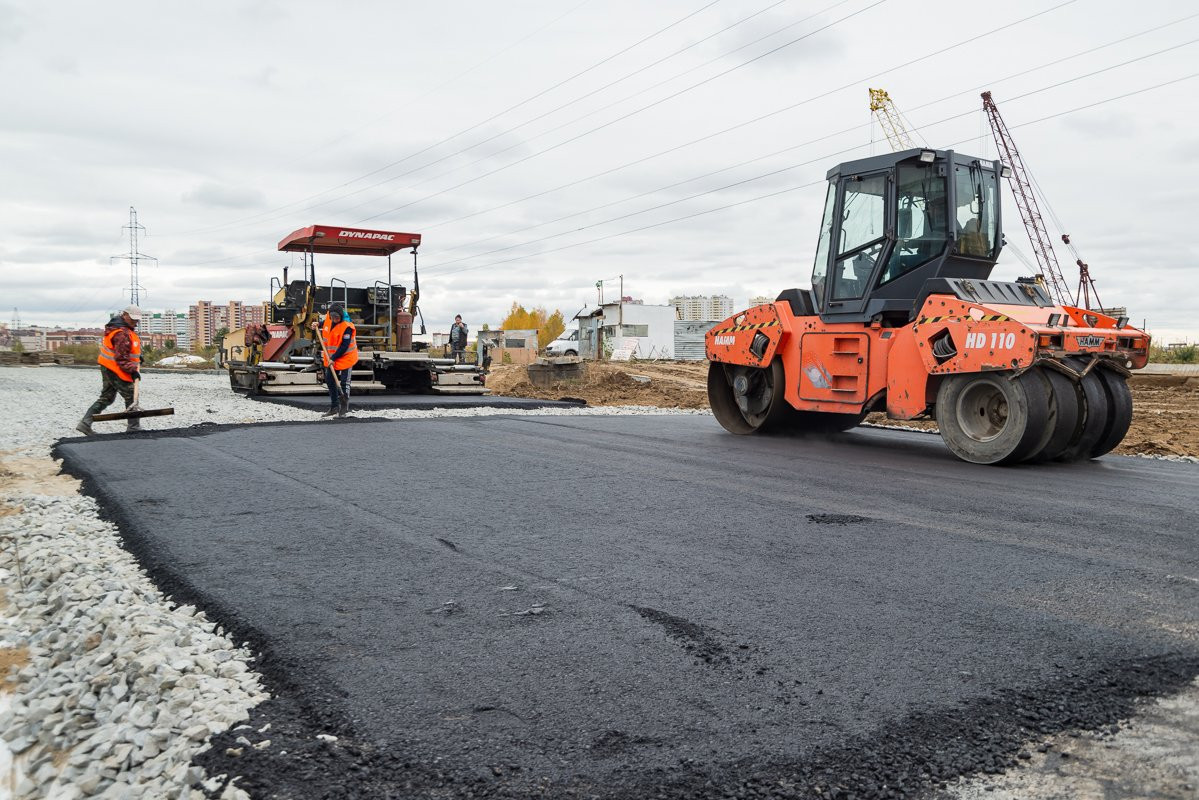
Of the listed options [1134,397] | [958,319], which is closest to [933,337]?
A: [958,319]

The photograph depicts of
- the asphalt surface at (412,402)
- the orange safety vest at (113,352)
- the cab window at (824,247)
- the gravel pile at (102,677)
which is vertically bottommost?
the gravel pile at (102,677)

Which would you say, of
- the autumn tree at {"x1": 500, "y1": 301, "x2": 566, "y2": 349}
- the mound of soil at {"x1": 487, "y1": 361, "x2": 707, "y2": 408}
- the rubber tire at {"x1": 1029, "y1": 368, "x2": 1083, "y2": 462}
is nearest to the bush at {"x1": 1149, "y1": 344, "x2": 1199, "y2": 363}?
the mound of soil at {"x1": 487, "y1": 361, "x2": 707, "y2": 408}

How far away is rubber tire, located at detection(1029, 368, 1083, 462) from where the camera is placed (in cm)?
744

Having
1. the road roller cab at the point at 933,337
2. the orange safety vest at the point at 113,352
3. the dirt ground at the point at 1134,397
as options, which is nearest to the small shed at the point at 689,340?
the dirt ground at the point at 1134,397

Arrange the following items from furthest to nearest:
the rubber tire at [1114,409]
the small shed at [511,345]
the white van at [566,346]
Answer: the white van at [566,346] → the small shed at [511,345] → the rubber tire at [1114,409]

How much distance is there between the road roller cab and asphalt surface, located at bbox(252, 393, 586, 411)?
17.6 feet

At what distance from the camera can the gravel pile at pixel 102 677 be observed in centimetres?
221

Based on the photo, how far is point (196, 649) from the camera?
2979mm

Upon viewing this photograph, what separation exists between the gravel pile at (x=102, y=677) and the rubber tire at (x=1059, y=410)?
6.85 metres

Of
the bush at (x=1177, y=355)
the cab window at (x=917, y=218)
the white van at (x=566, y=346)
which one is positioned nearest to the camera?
the cab window at (x=917, y=218)

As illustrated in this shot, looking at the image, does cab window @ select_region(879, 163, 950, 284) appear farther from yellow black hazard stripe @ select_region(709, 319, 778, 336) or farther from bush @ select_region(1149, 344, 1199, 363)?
bush @ select_region(1149, 344, 1199, 363)

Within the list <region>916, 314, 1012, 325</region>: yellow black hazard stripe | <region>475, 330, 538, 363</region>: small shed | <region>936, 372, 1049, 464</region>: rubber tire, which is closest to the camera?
<region>936, 372, 1049, 464</region>: rubber tire

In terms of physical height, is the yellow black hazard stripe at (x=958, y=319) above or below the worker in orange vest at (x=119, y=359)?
above

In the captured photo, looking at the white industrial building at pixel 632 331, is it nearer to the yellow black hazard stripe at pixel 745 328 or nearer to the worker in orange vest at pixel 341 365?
the worker in orange vest at pixel 341 365
